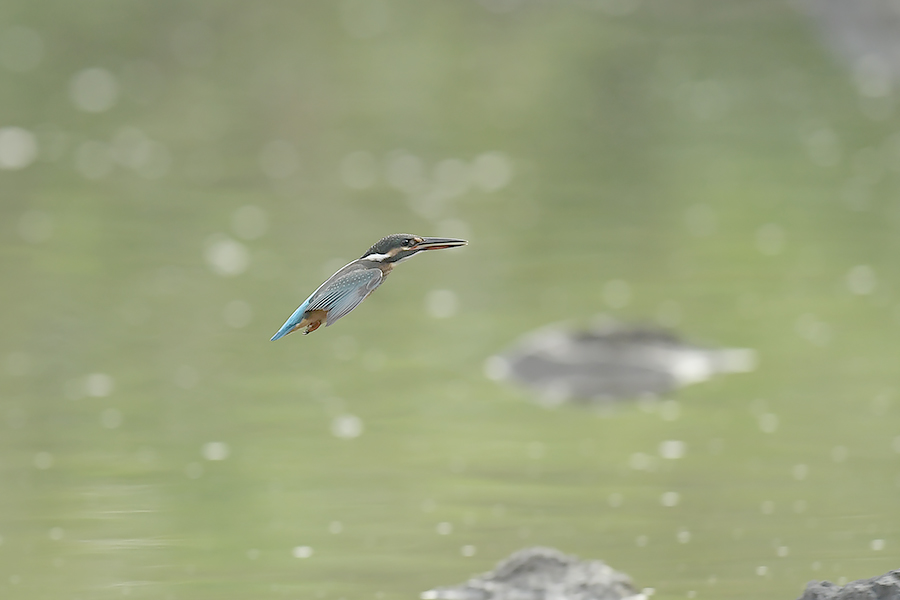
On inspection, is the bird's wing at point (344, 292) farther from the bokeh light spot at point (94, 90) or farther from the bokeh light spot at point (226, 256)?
the bokeh light spot at point (94, 90)

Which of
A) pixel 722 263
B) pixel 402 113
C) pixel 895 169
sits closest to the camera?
pixel 722 263

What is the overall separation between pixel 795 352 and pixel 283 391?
3.80m

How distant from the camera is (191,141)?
2233cm

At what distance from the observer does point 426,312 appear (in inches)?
548

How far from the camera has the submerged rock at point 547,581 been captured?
275 inches

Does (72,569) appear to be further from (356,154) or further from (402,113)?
(402,113)

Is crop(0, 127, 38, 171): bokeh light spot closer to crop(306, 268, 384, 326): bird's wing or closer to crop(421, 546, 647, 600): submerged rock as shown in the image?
crop(421, 546, 647, 600): submerged rock

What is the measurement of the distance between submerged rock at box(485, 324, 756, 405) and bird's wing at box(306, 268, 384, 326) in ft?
24.6

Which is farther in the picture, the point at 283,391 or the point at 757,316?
the point at 757,316

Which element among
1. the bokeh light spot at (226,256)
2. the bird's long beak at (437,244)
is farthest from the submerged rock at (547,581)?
the bokeh light spot at (226,256)

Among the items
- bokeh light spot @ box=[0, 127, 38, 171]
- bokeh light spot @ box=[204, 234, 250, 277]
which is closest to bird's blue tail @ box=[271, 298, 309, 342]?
bokeh light spot @ box=[204, 234, 250, 277]

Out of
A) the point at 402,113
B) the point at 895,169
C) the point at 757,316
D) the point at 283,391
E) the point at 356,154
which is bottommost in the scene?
the point at 283,391

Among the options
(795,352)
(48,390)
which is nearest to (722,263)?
(795,352)

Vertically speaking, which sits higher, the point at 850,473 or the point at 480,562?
the point at 850,473
